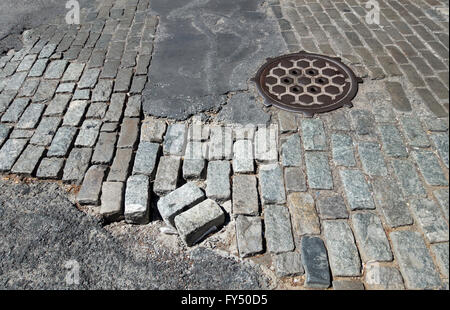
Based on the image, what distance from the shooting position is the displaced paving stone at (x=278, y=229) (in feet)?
8.93

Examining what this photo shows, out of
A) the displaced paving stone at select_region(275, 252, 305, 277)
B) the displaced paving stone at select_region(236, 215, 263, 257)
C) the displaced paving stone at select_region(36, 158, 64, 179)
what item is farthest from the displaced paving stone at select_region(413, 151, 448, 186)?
the displaced paving stone at select_region(36, 158, 64, 179)

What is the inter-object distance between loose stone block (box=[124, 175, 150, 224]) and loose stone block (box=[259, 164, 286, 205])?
91 centimetres

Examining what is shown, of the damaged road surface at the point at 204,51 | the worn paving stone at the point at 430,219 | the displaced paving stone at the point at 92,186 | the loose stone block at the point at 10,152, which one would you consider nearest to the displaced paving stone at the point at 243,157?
the damaged road surface at the point at 204,51

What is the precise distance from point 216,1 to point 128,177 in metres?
3.64

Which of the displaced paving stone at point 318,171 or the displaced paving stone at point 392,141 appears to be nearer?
the displaced paving stone at point 318,171

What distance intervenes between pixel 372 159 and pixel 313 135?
0.55 metres

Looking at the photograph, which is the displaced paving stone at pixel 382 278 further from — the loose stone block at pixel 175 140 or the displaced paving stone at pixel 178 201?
the loose stone block at pixel 175 140

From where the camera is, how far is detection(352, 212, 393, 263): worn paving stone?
262cm

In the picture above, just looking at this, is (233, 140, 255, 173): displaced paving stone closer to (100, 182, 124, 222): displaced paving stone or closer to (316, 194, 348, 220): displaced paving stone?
(316, 194, 348, 220): displaced paving stone

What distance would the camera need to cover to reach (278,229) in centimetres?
283

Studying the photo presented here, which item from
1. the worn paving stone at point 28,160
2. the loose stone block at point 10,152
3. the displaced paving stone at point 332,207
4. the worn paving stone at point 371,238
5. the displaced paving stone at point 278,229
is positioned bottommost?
the worn paving stone at point 371,238

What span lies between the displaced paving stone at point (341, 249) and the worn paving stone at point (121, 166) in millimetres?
1661
